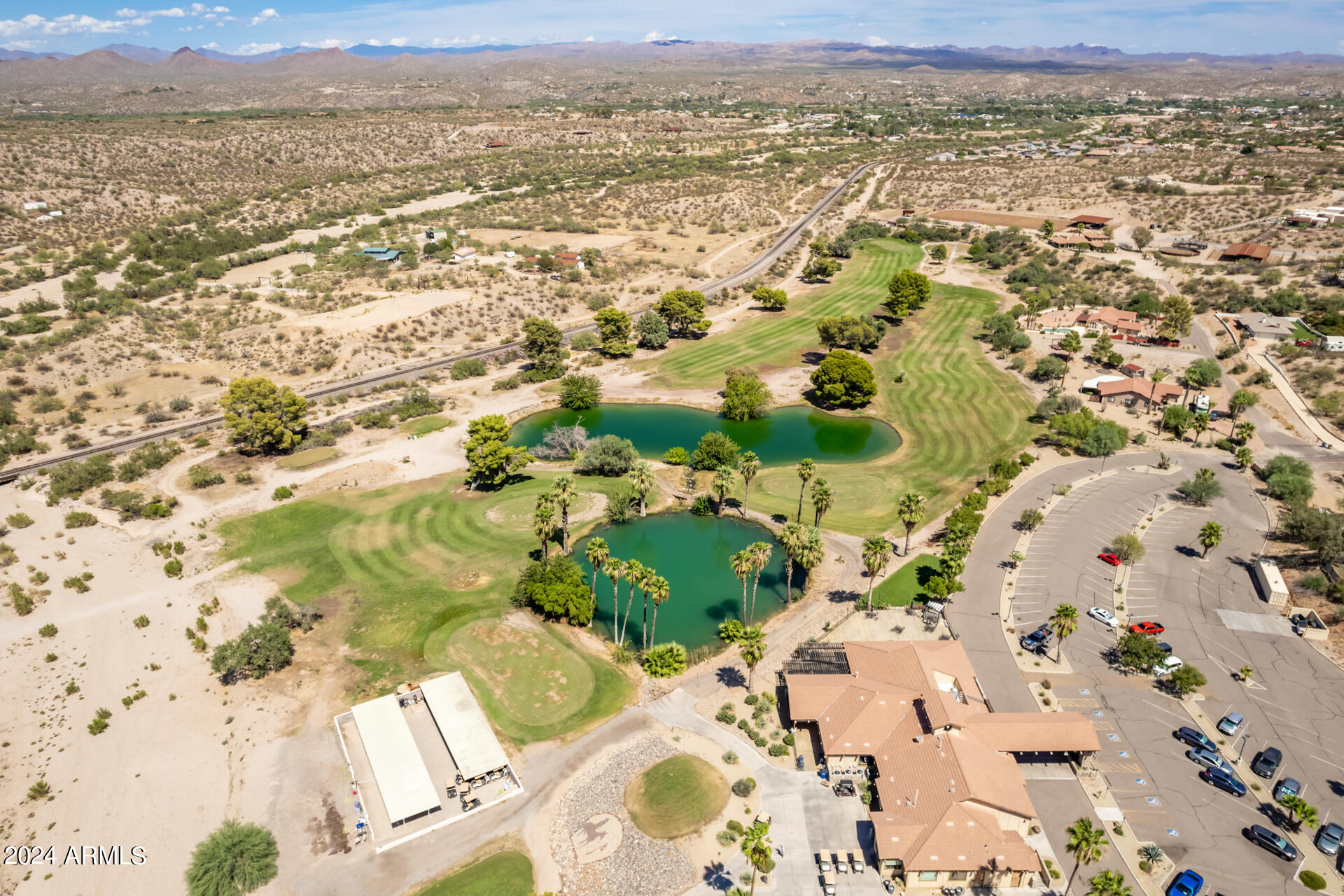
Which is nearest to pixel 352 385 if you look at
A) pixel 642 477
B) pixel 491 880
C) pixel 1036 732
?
pixel 642 477

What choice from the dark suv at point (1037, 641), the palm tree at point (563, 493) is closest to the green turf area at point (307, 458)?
the palm tree at point (563, 493)

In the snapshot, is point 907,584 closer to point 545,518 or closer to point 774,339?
point 545,518

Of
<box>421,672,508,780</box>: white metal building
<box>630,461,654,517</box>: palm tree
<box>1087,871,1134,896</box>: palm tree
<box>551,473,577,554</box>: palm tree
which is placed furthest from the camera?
<box>630,461,654,517</box>: palm tree

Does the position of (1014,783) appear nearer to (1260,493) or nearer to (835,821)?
(835,821)

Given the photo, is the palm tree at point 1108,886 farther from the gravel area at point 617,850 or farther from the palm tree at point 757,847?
the gravel area at point 617,850

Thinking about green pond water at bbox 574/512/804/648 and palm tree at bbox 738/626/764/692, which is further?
green pond water at bbox 574/512/804/648

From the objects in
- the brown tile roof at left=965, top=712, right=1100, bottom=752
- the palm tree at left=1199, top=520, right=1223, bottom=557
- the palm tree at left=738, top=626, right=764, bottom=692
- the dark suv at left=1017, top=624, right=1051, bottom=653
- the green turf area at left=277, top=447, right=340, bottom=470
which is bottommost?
the dark suv at left=1017, top=624, right=1051, bottom=653

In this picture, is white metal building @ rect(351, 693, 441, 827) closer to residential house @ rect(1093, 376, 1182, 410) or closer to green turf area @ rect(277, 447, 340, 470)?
green turf area @ rect(277, 447, 340, 470)

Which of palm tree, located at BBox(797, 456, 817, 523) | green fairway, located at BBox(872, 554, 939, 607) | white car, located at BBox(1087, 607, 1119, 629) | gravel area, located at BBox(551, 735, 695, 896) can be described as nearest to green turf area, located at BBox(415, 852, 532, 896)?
gravel area, located at BBox(551, 735, 695, 896)
